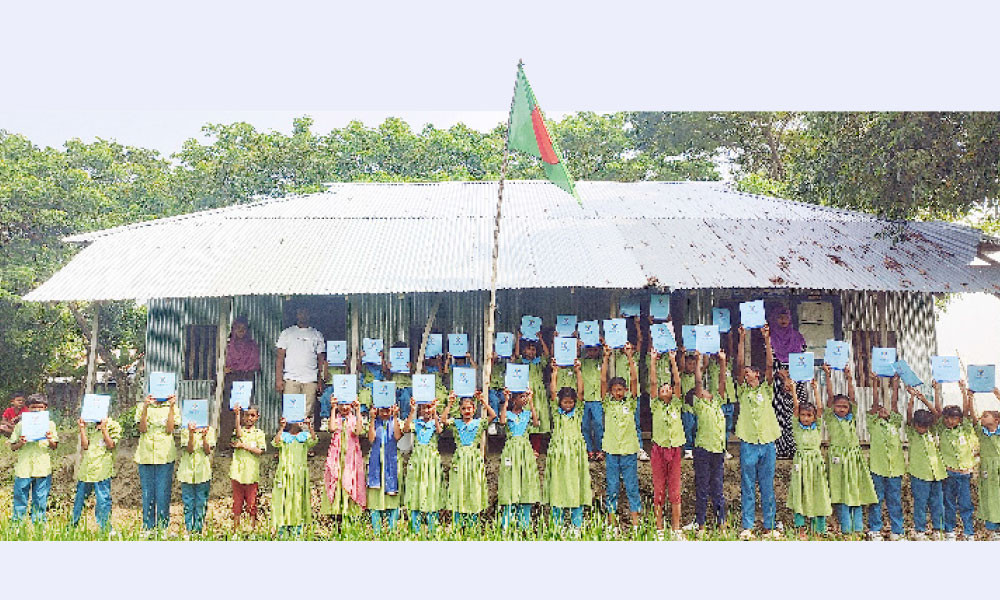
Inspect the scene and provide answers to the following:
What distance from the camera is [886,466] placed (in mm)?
6152

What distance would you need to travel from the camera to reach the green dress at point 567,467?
611cm

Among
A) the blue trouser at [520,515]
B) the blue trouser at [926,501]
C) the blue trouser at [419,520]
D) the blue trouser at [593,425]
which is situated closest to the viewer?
the blue trouser at [419,520]

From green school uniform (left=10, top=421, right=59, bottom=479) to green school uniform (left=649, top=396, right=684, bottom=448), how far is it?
5.50 metres

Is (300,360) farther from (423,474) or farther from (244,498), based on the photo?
(423,474)

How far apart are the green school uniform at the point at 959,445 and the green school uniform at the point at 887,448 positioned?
0.34 m

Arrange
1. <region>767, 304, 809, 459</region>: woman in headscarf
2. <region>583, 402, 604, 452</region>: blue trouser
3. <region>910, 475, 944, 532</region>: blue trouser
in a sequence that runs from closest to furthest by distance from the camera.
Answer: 1. <region>910, 475, 944, 532</region>: blue trouser
2. <region>583, 402, 604, 452</region>: blue trouser
3. <region>767, 304, 809, 459</region>: woman in headscarf

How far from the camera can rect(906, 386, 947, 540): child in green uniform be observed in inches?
241

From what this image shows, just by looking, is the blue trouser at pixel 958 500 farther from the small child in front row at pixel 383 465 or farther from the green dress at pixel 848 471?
the small child in front row at pixel 383 465

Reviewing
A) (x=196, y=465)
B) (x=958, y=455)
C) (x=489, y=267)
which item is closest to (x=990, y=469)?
(x=958, y=455)

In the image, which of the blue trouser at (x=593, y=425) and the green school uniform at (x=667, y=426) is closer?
the green school uniform at (x=667, y=426)

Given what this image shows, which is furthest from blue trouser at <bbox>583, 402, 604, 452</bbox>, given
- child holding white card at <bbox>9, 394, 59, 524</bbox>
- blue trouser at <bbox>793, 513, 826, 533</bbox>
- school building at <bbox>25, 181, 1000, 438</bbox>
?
child holding white card at <bbox>9, 394, 59, 524</bbox>

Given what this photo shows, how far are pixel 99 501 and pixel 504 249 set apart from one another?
465cm

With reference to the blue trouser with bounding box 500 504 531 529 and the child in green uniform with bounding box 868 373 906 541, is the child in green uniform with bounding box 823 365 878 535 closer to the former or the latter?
the child in green uniform with bounding box 868 373 906 541

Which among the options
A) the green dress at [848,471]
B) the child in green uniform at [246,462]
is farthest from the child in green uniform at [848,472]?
the child in green uniform at [246,462]
